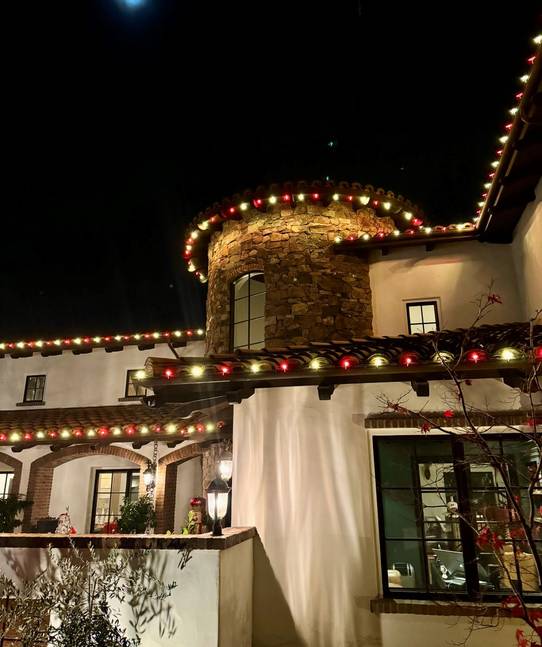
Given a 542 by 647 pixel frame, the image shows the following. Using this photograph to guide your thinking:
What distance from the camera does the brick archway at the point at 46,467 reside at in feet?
39.5

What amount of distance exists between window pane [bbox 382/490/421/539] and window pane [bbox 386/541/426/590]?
145 mm

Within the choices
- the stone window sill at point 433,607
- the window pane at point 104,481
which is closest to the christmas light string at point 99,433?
the window pane at point 104,481

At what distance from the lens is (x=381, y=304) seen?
29.2ft

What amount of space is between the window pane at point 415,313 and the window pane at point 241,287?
10.2 ft

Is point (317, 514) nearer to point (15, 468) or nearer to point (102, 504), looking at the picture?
point (15, 468)

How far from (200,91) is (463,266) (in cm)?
692

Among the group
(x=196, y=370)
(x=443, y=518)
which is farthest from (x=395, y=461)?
(x=196, y=370)

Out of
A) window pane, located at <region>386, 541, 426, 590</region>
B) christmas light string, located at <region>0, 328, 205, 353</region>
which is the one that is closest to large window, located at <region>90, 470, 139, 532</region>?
christmas light string, located at <region>0, 328, 205, 353</region>

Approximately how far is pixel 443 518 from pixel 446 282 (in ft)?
13.3

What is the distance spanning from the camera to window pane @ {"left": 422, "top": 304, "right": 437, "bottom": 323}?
860 centimetres

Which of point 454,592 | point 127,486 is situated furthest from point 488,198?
point 127,486

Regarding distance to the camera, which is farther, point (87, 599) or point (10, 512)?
point (10, 512)

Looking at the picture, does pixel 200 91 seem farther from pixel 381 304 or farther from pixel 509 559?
pixel 509 559

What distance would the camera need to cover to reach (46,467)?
1262 cm
